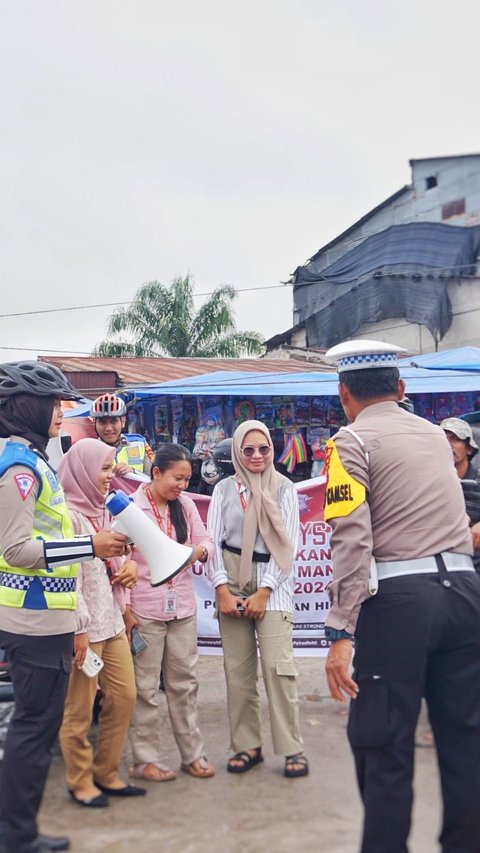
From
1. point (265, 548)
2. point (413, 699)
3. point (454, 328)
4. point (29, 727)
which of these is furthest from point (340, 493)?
point (454, 328)

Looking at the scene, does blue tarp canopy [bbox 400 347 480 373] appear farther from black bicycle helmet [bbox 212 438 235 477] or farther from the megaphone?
the megaphone

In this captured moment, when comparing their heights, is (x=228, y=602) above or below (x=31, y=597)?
below

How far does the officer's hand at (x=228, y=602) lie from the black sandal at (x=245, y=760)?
0.72 m

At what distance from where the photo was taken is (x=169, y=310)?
23.0 metres

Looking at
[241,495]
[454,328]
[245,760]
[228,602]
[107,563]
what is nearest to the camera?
[107,563]

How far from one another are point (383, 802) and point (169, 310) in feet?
69.6

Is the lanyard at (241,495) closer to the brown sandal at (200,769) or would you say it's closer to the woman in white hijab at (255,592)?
the woman in white hijab at (255,592)

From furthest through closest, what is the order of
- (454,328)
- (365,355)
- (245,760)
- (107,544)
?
1. (454,328)
2. (245,760)
3. (107,544)
4. (365,355)

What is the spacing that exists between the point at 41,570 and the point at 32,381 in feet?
2.59

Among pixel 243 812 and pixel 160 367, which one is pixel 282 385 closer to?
pixel 160 367

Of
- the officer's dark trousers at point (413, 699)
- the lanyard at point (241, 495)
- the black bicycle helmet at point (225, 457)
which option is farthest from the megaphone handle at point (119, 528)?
the black bicycle helmet at point (225, 457)

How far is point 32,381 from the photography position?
328 centimetres

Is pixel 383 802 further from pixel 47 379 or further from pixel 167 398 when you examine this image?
pixel 167 398

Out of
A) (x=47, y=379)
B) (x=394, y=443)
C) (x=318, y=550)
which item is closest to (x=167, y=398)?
(x=318, y=550)
